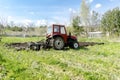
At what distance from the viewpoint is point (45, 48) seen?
1282 centimetres

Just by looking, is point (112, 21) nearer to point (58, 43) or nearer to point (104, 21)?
point (104, 21)

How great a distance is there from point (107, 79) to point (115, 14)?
87.6 feet

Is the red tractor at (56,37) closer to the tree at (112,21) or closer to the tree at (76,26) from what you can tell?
the tree at (112,21)

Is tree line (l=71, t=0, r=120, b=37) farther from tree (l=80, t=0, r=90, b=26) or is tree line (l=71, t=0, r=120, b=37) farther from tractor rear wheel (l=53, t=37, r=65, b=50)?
tractor rear wheel (l=53, t=37, r=65, b=50)

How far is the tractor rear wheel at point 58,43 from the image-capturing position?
41.9 feet

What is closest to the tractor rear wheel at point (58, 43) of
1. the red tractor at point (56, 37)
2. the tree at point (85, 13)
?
the red tractor at point (56, 37)

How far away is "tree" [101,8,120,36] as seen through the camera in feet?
99.1

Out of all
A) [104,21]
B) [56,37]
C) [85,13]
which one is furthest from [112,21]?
[56,37]

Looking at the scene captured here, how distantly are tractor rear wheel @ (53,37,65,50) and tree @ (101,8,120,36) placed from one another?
18.8 m

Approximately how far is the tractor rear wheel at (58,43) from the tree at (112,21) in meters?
18.8

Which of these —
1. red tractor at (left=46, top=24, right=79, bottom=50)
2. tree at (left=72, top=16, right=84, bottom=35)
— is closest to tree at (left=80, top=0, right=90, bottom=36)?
tree at (left=72, top=16, right=84, bottom=35)

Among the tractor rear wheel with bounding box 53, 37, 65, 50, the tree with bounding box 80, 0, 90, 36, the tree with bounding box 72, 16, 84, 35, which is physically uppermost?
the tree with bounding box 80, 0, 90, 36

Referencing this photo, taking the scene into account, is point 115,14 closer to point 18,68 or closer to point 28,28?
point 28,28

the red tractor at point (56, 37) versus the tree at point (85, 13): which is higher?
the tree at point (85, 13)
